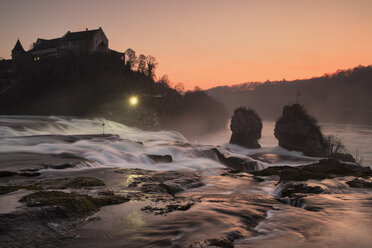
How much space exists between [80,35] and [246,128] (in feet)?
220

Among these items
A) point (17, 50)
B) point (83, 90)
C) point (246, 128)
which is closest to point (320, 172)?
point (246, 128)

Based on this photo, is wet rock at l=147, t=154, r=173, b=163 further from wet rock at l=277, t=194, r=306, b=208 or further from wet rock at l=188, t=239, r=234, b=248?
wet rock at l=188, t=239, r=234, b=248

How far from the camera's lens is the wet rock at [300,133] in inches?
1927

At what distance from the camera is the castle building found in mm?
88812

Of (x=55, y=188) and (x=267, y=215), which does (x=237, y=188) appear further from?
(x=55, y=188)

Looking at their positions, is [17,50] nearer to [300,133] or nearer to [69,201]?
[300,133]

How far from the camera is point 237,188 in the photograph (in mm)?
12227

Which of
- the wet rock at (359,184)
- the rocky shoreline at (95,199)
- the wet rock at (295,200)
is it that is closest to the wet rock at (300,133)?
the wet rock at (359,184)

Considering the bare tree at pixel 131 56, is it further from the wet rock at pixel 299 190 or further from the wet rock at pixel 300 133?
the wet rock at pixel 299 190

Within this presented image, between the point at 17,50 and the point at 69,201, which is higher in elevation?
the point at 17,50

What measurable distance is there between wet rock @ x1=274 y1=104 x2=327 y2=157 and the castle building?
65090mm

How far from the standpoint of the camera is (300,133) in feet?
165

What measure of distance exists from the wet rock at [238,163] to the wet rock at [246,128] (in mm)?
26951

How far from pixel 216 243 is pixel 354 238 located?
334 centimetres
